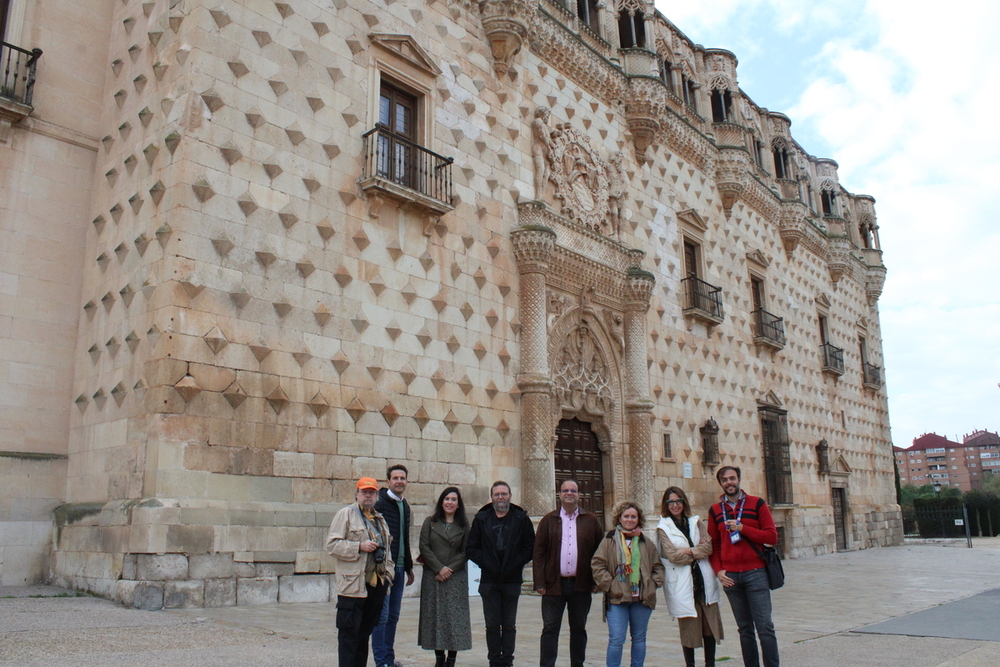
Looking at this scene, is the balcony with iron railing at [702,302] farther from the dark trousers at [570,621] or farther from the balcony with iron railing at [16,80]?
the balcony with iron railing at [16,80]

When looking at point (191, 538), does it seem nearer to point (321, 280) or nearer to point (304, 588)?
point (304, 588)

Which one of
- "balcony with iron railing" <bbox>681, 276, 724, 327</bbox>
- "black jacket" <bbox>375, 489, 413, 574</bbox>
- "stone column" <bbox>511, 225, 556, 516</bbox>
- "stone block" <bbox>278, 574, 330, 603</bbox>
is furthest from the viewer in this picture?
"balcony with iron railing" <bbox>681, 276, 724, 327</bbox>

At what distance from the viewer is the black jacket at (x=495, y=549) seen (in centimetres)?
595

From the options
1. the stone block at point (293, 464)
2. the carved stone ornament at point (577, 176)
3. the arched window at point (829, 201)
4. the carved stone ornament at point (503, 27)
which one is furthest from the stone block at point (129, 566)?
the arched window at point (829, 201)

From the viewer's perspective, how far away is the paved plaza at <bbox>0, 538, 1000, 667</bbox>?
580 centimetres

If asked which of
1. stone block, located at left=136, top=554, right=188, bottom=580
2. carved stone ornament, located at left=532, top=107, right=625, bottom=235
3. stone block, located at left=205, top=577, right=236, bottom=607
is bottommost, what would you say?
stone block, located at left=205, top=577, right=236, bottom=607

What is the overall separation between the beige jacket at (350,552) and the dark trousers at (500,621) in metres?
0.89

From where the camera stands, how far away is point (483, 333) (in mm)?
12484

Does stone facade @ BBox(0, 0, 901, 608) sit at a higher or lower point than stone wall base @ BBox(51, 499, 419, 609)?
higher

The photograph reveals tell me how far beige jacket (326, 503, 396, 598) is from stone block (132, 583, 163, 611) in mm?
3670

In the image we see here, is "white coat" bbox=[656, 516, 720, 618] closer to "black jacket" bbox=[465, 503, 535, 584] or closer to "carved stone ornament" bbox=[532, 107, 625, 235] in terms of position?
"black jacket" bbox=[465, 503, 535, 584]

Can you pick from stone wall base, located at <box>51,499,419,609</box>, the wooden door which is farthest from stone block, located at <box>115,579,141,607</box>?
the wooden door

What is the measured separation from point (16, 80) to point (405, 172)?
508 centimetres

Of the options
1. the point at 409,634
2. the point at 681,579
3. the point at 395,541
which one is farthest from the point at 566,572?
the point at 409,634
